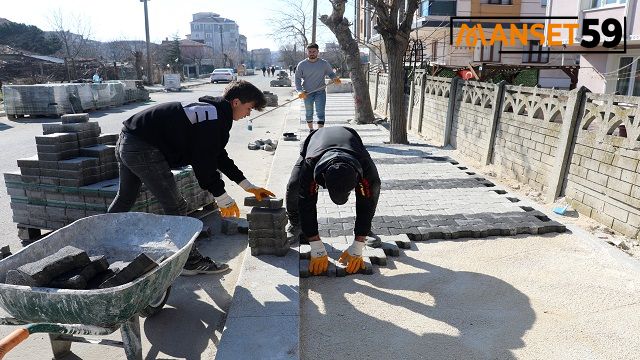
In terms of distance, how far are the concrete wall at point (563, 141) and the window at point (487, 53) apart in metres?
19.7

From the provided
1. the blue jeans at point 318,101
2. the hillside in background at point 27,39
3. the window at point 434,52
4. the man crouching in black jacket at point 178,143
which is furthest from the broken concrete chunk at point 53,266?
the hillside in background at point 27,39

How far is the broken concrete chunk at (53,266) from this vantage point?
2.23m

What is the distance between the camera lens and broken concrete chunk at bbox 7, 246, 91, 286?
2.23 m

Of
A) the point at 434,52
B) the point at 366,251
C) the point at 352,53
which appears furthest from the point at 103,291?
the point at 434,52

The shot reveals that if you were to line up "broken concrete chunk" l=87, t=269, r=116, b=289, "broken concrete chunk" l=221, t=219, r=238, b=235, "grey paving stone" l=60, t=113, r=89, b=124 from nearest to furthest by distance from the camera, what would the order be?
"broken concrete chunk" l=87, t=269, r=116, b=289 → "grey paving stone" l=60, t=113, r=89, b=124 → "broken concrete chunk" l=221, t=219, r=238, b=235

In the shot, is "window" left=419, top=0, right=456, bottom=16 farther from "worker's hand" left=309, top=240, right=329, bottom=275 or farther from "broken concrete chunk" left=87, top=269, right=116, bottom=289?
"broken concrete chunk" left=87, top=269, right=116, bottom=289

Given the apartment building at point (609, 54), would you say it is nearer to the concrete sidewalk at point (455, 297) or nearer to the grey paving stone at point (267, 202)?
the concrete sidewalk at point (455, 297)

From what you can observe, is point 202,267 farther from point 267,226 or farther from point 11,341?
point 11,341

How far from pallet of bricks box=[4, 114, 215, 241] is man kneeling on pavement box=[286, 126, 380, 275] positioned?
1.86m

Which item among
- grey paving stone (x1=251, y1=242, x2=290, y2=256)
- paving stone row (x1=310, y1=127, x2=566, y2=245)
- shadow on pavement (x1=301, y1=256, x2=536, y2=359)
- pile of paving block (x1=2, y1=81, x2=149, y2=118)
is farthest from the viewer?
pile of paving block (x1=2, y1=81, x2=149, y2=118)

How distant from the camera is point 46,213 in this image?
14.6ft

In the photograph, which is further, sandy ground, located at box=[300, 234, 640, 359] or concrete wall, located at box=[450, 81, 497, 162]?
concrete wall, located at box=[450, 81, 497, 162]

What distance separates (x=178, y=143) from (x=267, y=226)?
104cm

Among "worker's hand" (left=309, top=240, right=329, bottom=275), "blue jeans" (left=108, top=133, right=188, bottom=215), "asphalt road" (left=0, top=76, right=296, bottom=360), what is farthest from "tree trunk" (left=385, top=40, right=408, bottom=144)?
"blue jeans" (left=108, top=133, right=188, bottom=215)
